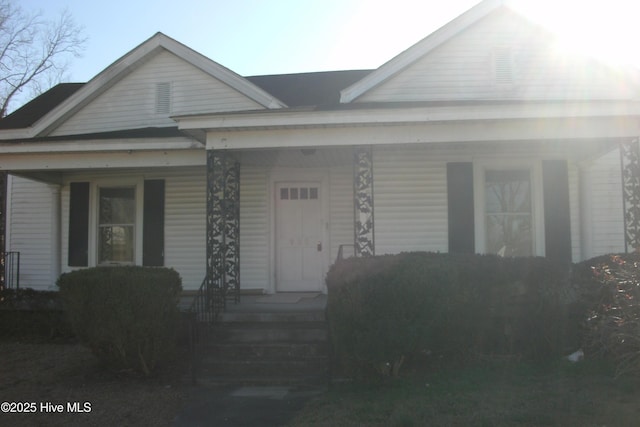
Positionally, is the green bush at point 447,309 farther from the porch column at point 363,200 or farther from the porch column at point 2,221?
the porch column at point 2,221

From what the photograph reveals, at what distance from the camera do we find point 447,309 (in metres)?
6.35

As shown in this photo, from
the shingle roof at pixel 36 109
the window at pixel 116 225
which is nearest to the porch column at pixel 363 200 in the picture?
the window at pixel 116 225

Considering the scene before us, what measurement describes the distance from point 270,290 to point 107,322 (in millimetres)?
4097

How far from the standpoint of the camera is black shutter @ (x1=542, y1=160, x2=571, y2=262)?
9.59m

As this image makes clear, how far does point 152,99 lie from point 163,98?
0.26m

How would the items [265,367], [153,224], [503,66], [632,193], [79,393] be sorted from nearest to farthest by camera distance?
[79,393], [265,367], [632,193], [503,66], [153,224]

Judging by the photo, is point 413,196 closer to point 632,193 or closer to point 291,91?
point 632,193

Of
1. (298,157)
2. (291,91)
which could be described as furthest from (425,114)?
(291,91)

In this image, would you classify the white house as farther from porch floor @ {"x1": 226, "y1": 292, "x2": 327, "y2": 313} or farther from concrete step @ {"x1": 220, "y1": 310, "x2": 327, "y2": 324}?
concrete step @ {"x1": 220, "y1": 310, "x2": 327, "y2": 324}

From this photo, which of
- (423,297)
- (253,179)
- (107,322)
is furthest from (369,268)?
(253,179)

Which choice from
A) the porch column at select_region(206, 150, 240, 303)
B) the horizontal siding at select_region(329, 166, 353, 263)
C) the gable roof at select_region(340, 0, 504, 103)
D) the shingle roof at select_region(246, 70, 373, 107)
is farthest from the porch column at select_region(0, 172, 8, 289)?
the gable roof at select_region(340, 0, 504, 103)

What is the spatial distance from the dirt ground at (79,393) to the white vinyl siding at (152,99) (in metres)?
5.38

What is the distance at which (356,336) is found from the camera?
20.2ft

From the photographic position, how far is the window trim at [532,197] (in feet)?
32.0
